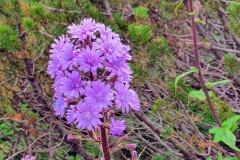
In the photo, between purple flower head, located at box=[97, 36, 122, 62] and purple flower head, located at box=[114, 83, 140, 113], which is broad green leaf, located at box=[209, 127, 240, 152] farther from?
purple flower head, located at box=[97, 36, 122, 62]

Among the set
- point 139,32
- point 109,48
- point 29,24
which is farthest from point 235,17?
point 109,48

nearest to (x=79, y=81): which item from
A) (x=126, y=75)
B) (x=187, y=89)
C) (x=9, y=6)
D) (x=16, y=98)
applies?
(x=126, y=75)

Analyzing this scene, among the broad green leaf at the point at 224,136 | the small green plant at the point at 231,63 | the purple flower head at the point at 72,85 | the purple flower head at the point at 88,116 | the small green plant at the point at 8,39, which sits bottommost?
the broad green leaf at the point at 224,136

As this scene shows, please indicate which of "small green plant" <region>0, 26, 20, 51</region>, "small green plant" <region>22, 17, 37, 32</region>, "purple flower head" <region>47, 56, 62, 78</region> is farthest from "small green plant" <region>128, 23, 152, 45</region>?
"purple flower head" <region>47, 56, 62, 78</region>

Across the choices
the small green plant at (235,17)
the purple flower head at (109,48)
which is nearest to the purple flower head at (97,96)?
the purple flower head at (109,48)

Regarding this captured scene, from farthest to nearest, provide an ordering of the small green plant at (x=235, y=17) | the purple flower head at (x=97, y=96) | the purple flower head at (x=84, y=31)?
the small green plant at (x=235, y=17)
the purple flower head at (x=84, y=31)
the purple flower head at (x=97, y=96)

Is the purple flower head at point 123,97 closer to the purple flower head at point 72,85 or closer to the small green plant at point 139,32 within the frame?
the purple flower head at point 72,85

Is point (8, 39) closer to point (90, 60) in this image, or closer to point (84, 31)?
point (84, 31)
